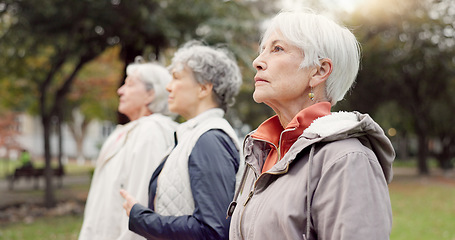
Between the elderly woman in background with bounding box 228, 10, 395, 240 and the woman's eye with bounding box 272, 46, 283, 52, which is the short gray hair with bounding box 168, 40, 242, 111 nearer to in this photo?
the elderly woman in background with bounding box 228, 10, 395, 240

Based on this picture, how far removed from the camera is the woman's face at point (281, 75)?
1.63 meters

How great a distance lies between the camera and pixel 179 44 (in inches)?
338

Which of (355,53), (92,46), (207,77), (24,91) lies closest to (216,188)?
(207,77)

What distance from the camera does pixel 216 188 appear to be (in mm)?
2186

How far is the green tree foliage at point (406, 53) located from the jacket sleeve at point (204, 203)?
52.1 ft

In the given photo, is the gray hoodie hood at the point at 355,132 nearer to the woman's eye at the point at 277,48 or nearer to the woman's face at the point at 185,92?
the woman's eye at the point at 277,48

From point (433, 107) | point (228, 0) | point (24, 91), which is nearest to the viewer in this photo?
point (228, 0)

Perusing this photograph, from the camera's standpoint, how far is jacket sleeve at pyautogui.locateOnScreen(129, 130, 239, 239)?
2.14 m

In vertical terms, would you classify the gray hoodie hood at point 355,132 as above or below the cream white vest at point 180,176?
above

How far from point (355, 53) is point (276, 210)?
0.65 metres

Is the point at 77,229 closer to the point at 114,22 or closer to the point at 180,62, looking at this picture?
the point at 114,22

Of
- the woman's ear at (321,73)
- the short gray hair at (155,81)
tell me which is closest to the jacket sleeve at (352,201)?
the woman's ear at (321,73)

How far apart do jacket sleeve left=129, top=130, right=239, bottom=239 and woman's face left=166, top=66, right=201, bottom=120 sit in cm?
36

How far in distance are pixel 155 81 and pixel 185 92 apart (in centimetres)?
79
